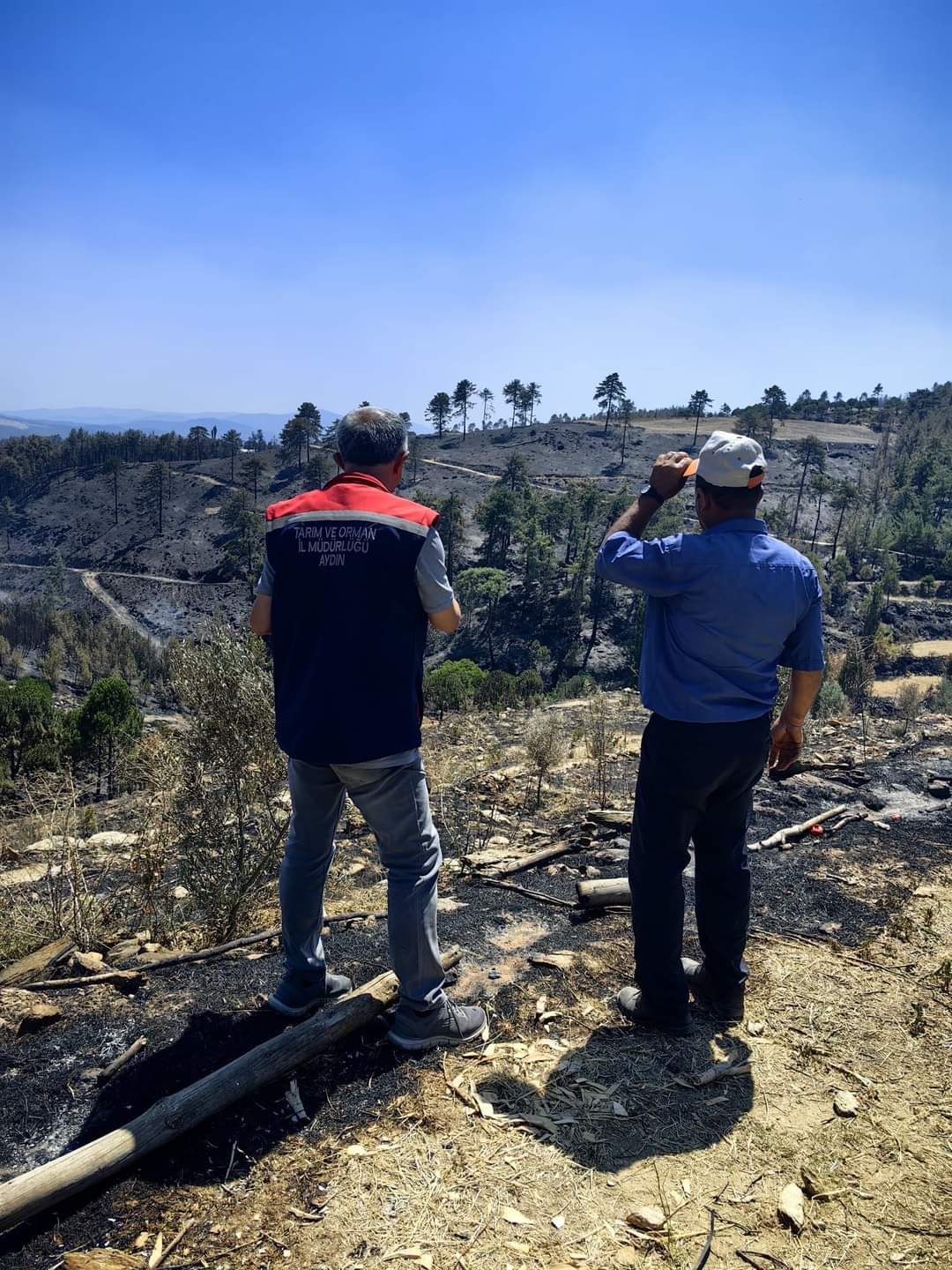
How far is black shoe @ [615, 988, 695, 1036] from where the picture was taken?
2.66 metres

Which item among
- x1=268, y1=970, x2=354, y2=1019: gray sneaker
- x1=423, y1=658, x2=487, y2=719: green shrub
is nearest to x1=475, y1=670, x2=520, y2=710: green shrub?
x1=423, y1=658, x2=487, y2=719: green shrub

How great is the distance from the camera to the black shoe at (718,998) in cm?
278

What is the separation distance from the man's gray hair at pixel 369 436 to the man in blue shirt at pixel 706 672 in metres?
0.72

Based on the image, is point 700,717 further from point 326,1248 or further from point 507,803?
point 507,803

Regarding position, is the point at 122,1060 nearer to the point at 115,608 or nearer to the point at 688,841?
the point at 688,841

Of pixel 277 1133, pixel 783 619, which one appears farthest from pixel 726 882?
pixel 277 1133

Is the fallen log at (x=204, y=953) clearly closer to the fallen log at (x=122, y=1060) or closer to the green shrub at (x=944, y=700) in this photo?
the fallen log at (x=122, y=1060)

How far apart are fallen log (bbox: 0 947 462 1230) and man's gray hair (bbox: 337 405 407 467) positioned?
1.75 meters

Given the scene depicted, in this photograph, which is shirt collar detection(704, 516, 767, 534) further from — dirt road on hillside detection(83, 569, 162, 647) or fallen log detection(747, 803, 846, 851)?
dirt road on hillside detection(83, 569, 162, 647)

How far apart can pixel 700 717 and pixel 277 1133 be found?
1669 millimetres

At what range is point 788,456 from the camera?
76.2 m

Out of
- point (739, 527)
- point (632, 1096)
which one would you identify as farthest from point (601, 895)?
point (739, 527)

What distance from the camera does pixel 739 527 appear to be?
8.14ft

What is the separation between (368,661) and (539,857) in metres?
2.88
